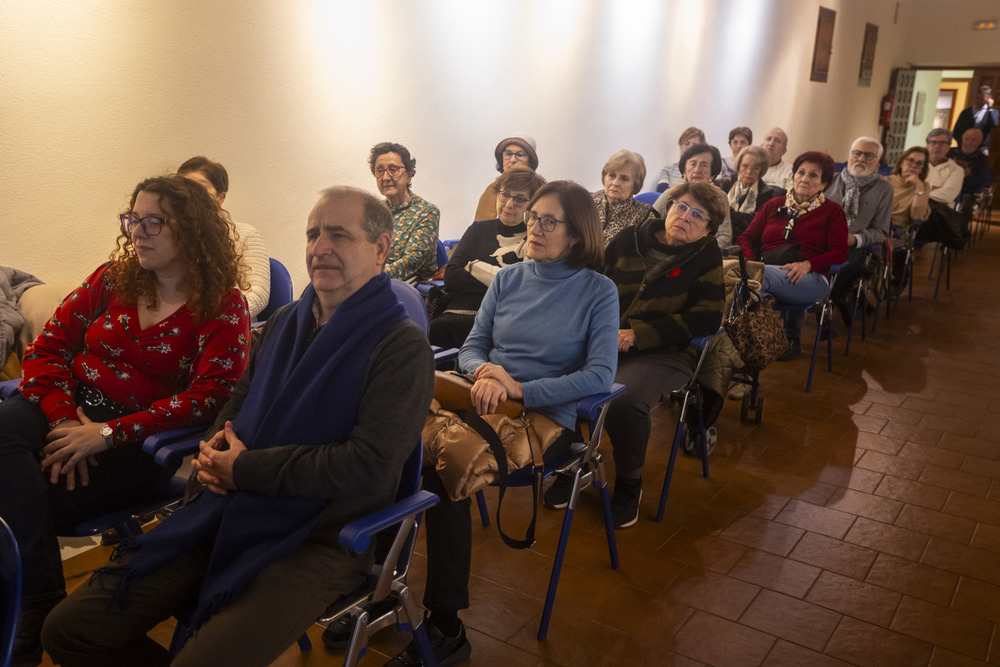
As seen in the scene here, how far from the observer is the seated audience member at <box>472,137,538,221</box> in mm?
4363

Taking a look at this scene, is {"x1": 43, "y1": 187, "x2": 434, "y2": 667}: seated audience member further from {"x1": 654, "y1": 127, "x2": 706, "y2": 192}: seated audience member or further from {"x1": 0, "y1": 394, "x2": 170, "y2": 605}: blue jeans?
{"x1": 654, "y1": 127, "x2": 706, "y2": 192}: seated audience member

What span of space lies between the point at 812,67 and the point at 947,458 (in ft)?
26.7

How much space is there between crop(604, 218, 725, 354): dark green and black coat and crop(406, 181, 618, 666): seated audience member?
54 cm

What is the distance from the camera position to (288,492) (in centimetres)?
160

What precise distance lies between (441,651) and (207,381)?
0.98m

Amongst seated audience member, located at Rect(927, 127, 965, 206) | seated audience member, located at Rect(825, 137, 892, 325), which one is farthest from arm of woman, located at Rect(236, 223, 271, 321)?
seated audience member, located at Rect(927, 127, 965, 206)

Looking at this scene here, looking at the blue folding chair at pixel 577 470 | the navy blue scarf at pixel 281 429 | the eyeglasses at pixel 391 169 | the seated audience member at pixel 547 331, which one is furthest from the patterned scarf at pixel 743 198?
the navy blue scarf at pixel 281 429

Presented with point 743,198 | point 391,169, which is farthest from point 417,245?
point 743,198

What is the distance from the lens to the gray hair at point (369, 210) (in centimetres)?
181

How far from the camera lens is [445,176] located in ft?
16.5

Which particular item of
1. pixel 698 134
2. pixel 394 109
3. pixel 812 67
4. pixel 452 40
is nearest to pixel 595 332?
pixel 394 109

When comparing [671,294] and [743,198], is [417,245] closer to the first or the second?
[671,294]

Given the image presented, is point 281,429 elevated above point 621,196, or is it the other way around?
point 621,196

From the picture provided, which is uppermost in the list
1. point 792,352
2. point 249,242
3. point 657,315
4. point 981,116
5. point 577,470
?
point 981,116
